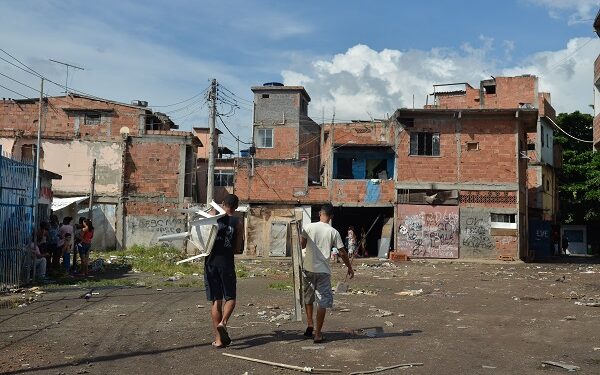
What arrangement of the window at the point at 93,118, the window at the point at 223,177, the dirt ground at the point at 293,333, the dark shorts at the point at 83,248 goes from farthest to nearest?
1. the window at the point at 223,177
2. the window at the point at 93,118
3. the dark shorts at the point at 83,248
4. the dirt ground at the point at 293,333

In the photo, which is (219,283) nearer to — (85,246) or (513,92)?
(85,246)

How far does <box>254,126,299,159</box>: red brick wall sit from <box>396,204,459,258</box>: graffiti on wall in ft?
56.5

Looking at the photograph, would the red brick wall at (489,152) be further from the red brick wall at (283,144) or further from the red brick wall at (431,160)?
the red brick wall at (283,144)

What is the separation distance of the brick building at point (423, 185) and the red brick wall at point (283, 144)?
12744 millimetres

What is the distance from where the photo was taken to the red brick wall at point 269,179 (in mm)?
31609

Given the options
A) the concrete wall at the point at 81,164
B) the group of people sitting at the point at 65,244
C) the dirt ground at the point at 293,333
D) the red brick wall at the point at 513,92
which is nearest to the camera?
the dirt ground at the point at 293,333

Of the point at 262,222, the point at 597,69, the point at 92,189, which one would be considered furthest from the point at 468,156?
the point at 92,189

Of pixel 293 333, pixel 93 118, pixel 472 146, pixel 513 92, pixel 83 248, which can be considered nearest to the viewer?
pixel 293 333

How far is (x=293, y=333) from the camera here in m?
7.65

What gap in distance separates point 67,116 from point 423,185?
2133cm

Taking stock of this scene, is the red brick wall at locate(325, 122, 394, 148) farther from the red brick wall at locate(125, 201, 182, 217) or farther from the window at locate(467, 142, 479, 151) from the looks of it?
the red brick wall at locate(125, 201, 182, 217)

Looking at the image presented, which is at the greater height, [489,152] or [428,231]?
[489,152]

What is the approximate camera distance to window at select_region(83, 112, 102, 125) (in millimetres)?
36094

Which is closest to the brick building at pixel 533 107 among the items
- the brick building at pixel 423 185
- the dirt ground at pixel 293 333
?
the brick building at pixel 423 185
